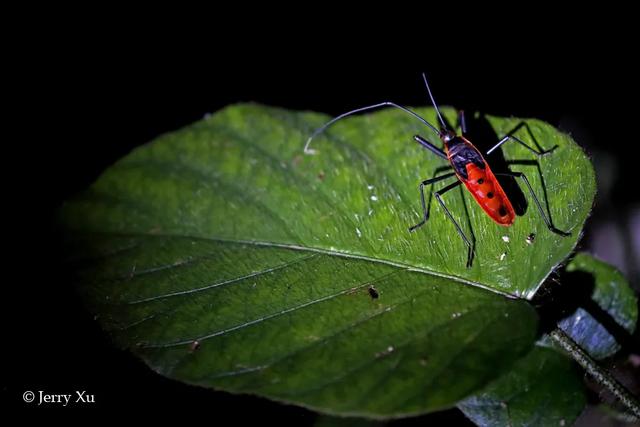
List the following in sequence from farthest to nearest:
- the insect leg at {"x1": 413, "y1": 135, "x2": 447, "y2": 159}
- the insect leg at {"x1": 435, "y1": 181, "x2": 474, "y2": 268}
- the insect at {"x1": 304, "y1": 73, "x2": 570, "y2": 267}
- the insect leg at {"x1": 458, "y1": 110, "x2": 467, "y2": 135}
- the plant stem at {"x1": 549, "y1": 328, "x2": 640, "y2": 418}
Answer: the insect leg at {"x1": 458, "y1": 110, "x2": 467, "y2": 135} < the insect leg at {"x1": 413, "y1": 135, "x2": 447, "y2": 159} < the insect at {"x1": 304, "y1": 73, "x2": 570, "y2": 267} < the insect leg at {"x1": 435, "y1": 181, "x2": 474, "y2": 268} < the plant stem at {"x1": 549, "y1": 328, "x2": 640, "y2": 418}

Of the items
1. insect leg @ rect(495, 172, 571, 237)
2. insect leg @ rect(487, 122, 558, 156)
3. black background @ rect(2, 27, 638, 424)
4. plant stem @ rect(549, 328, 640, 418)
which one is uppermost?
black background @ rect(2, 27, 638, 424)

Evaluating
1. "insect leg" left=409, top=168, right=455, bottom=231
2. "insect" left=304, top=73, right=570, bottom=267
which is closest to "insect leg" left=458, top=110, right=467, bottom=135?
"insect" left=304, top=73, right=570, bottom=267

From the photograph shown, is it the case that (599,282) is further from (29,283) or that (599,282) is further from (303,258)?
(29,283)

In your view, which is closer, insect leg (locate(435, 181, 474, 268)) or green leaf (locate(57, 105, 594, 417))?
green leaf (locate(57, 105, 594, 417))

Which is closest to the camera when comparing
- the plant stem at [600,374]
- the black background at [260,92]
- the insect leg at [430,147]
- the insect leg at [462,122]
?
the plant stem at [600,374]

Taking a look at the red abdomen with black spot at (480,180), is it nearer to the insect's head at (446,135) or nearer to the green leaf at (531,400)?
the insect's head at (446,135)

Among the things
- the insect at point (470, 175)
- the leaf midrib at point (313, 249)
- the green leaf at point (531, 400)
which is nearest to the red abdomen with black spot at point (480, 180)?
the insect at point (470, 175)

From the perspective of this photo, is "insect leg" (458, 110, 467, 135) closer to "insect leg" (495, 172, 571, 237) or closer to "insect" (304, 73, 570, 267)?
"insect" (304, 73, 570, 267)
